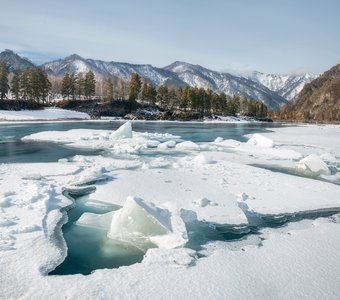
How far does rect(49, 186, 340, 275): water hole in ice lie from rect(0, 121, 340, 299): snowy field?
0.06m

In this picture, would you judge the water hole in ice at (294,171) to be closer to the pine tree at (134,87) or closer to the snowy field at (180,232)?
the snowy field at (180,232)

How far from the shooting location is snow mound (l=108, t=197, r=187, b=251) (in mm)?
8734

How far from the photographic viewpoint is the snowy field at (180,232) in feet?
21.3

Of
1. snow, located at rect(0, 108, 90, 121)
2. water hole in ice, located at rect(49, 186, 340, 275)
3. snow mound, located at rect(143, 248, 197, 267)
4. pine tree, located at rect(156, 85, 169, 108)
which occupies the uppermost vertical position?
pine tree, located at rect(156, 85, 169, 108)

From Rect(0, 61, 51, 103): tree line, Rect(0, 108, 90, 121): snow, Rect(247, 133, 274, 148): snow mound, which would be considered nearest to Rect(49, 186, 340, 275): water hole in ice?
Rect(247, 133, 274, 148): snow mound

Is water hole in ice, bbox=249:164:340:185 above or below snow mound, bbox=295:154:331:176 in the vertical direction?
A: below

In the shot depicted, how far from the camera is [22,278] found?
21.6 feet

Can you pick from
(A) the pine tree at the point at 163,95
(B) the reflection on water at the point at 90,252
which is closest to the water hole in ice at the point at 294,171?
(B) the reflection on water at the point at 90,252

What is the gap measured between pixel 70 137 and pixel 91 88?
7842 cm

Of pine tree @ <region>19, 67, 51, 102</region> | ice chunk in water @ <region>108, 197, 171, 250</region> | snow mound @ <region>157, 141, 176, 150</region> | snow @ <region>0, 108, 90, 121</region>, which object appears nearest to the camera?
ice chunk in water @ <region>108, 197, 171, 250</region>

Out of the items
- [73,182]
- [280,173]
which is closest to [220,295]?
[73,182]

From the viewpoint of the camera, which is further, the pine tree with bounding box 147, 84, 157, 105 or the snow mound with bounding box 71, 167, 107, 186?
the pine tree with bounding box 147, 84, 157, 105

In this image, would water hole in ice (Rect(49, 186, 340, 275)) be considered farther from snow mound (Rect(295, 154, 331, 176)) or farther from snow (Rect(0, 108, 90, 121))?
snow (Rect(0, 108, 90, 121))

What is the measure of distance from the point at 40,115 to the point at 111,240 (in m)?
79.2
